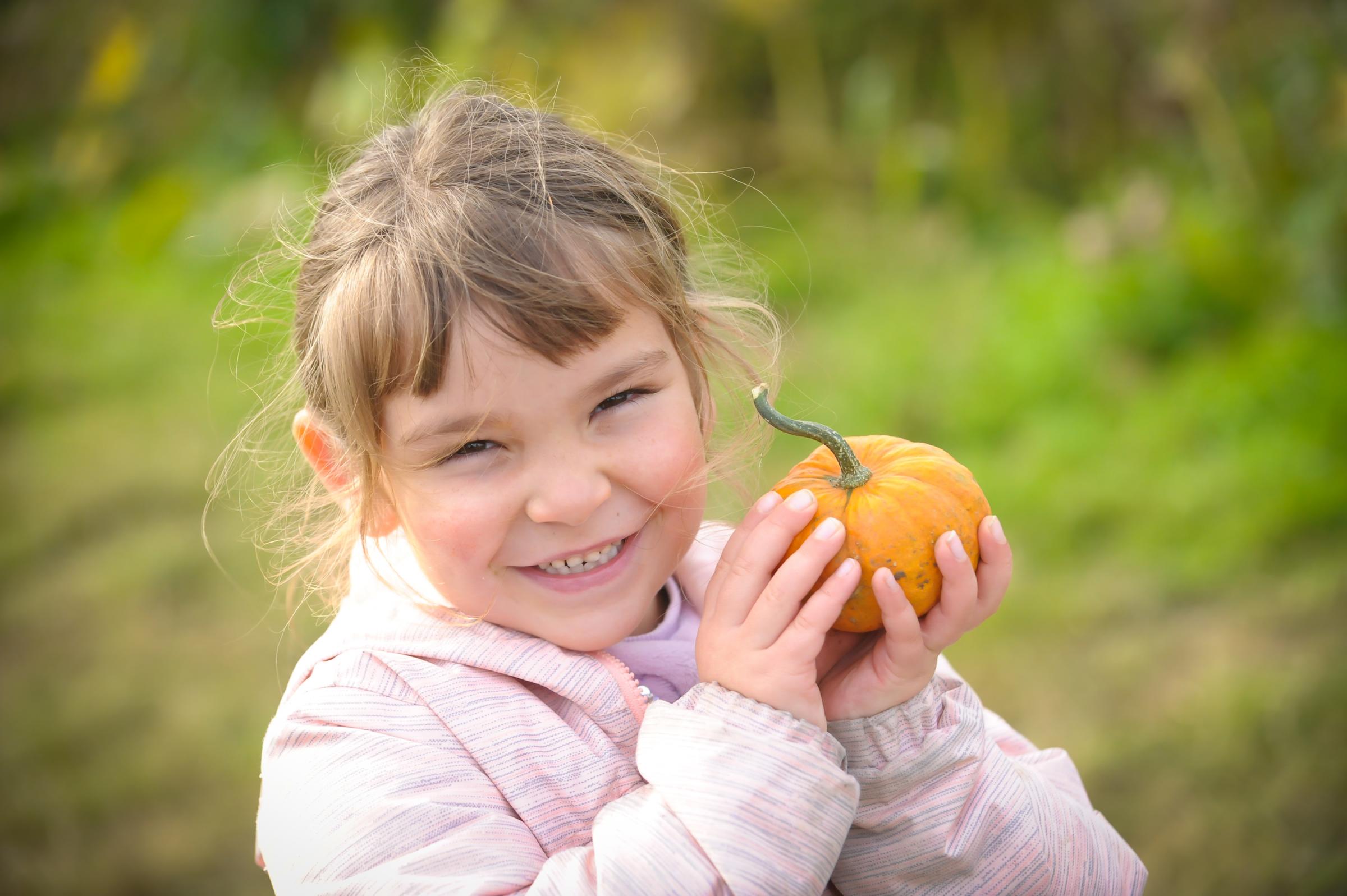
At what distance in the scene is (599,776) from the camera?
5.23 feet

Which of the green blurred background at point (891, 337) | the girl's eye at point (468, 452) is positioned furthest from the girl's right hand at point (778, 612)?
the green blurred background at point (891, 337)

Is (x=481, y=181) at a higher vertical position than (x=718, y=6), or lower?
lower

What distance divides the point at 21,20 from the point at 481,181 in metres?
7.00

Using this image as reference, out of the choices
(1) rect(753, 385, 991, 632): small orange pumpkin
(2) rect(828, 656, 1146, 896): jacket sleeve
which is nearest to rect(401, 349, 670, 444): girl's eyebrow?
(1) rect(753, 385, 991, 632): small orange pumpkin

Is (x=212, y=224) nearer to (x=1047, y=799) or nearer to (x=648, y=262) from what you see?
(x=648, y=262)

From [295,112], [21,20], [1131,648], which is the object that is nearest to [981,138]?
[1131,648]

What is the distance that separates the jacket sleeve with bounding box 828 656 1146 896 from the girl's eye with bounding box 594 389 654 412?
529 mm

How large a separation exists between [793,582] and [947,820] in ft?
1.33

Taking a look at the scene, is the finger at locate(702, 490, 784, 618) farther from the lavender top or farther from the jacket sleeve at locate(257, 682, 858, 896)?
the lavender top

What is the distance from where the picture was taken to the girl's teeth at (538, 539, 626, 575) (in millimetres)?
1631

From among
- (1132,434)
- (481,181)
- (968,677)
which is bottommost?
(968,677)

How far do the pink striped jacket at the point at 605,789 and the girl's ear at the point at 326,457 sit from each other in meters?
0.13

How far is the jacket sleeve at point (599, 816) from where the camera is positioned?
1393mm

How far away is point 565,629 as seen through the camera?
5.37ft
